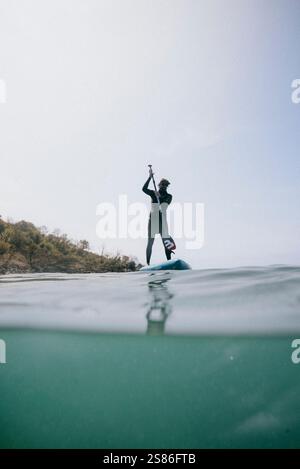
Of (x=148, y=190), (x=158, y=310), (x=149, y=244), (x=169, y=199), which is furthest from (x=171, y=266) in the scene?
(x=158, y=310)

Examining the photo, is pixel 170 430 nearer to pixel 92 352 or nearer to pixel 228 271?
pixel 92 352

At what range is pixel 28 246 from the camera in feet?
58.2

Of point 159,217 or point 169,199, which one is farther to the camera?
point 169,199

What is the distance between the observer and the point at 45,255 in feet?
59.2

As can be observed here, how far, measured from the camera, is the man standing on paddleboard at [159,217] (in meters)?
9.48

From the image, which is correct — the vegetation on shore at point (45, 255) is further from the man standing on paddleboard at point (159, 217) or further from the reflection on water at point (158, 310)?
the reflection on water at point (158, 310)

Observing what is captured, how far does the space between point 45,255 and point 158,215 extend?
1058 centimetres

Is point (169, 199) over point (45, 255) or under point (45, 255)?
over

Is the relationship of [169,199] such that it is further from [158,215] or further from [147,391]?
[147,391]

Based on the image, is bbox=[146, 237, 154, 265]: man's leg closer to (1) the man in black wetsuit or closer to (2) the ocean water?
(1) the man in black wetsuit

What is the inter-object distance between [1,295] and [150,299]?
344 centimetres

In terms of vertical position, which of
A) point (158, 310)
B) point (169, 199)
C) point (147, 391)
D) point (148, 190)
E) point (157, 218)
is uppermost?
point (148, 190)
